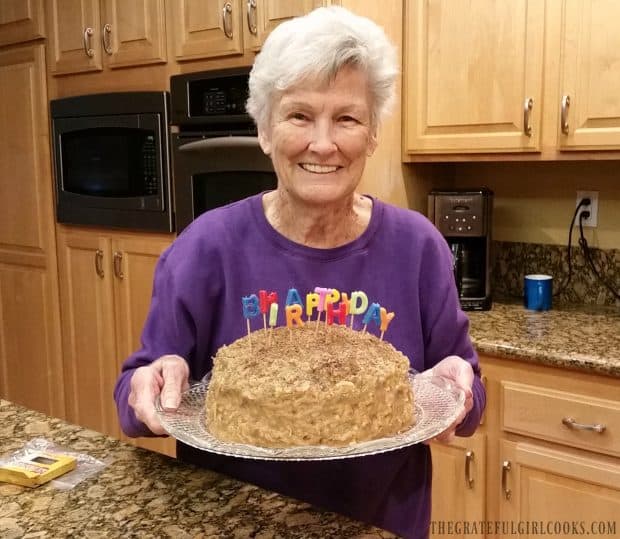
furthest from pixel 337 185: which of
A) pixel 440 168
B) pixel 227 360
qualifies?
pixel 440 168

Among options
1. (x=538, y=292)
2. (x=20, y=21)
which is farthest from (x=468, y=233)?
(x=20, y=21)

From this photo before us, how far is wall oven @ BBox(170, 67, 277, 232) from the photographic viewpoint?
2.13 meters

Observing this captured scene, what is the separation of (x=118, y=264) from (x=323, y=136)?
1668 mm

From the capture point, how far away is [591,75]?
6.30ft

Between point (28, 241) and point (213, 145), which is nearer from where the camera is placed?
point (213, 145)

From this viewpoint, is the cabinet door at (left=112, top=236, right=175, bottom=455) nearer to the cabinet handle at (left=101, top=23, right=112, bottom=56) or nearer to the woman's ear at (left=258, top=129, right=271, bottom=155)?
the cabinet handle at (left=101, top=23, right=112, bottom=56)

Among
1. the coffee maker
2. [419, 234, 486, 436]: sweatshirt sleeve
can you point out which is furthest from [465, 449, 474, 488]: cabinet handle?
[419, 234, 486, 436]: sweatshirt sleeve

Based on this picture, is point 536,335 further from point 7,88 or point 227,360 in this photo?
point 7,88

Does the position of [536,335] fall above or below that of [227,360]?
below

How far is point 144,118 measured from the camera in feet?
7.86

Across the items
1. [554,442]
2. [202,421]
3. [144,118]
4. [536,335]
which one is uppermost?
[144,118]

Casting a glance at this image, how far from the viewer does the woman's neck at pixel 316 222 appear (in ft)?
3.93

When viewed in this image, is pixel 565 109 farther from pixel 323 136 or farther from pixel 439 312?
pixel 323 136

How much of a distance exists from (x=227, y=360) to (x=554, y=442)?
117cm
